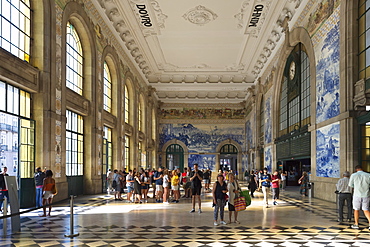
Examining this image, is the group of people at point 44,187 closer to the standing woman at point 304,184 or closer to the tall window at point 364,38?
the tall window at point 364,38

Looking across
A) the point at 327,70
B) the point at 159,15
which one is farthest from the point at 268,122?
the point at 327,70

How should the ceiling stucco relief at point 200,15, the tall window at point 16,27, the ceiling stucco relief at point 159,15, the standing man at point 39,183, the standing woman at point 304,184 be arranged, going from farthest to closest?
1. the ceiling stucco relief at point 200,15
2. the ceiling stucco relief at point 159,15
3. the standing woman at point 304,184
4. the standing man at point 39,183
5. the tall window at point 16,27

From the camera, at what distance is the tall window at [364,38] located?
12.6m

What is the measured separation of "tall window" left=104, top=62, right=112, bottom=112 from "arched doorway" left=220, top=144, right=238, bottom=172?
74.4ft

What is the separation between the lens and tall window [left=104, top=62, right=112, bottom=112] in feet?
74.1

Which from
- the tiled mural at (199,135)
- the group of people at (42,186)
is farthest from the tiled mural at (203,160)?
the group of people at (42,186)

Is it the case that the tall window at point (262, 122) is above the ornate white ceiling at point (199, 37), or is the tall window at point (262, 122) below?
below

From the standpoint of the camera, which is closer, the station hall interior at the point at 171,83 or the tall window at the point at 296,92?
the station hall interior at the point at 171,83

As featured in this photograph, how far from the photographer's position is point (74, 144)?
17500 millimetres

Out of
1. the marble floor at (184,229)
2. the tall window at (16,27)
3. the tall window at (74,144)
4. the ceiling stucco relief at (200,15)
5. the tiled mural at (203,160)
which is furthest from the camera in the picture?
the tiled mural at (203,160)

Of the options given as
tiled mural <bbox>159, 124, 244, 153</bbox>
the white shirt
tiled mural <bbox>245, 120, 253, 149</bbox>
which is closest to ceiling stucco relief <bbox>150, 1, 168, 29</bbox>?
the white shirt

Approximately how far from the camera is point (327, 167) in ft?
50.5

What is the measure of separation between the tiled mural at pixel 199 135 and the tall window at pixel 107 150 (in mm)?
20597

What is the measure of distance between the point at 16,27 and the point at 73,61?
5074mm
